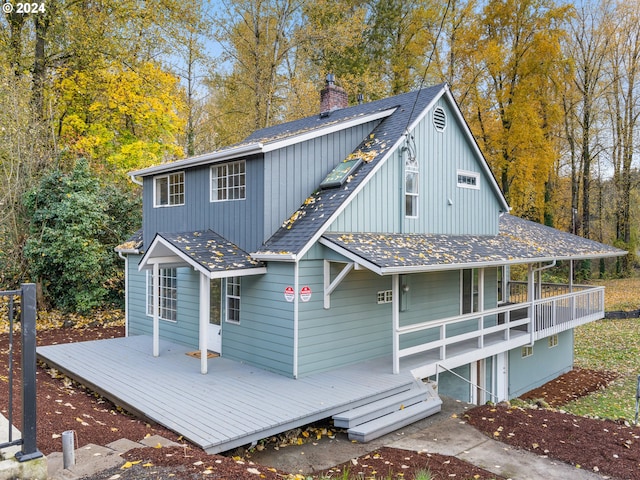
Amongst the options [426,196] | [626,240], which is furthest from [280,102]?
[626,240]

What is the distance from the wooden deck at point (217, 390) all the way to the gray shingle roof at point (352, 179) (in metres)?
2.38

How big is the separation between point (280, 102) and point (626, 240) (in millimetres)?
22430

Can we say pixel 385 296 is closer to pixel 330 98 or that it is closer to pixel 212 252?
pixel 212 252

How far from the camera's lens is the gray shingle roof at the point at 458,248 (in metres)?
8.60

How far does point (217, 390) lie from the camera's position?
7938mm

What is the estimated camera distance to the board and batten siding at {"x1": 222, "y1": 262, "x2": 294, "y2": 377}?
8.67 meters

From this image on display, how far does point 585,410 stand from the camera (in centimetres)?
1238

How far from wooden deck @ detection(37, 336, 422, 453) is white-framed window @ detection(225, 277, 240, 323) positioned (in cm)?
91

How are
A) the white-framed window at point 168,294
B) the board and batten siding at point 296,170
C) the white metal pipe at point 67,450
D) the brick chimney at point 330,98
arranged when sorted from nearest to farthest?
1. the white metal pipe at point 67,450
2. the board and batten siding at point 296,170
3. the white-framed window at point 168,294
4. the brick chimney at point 330,98

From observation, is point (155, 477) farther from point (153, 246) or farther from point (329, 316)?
point (153, 246)

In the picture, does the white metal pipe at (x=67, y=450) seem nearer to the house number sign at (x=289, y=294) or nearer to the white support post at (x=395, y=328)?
the house number sign at (x=289, y=294)

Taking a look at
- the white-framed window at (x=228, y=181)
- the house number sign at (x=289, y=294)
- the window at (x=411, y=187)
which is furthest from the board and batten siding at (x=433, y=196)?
the white-framed window at (x=228, y=181)

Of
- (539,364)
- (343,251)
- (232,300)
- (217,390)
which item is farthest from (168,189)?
(539,364)

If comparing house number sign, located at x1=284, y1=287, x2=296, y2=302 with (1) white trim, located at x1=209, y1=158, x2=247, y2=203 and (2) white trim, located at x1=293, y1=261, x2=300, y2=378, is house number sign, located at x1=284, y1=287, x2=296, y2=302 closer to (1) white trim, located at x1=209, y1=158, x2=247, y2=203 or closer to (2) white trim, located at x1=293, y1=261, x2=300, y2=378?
(2) white trim, located at x1=293, y1=261, x2=300, y2=378
